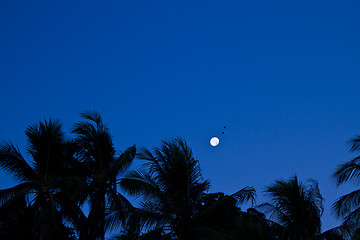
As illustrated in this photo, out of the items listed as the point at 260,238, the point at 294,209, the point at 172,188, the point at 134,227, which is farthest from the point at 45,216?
the point at 294,209

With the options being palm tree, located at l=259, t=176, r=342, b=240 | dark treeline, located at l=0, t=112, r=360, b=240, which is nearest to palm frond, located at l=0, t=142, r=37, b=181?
dark treeline, located at l=0, t=112, r=360, b=240

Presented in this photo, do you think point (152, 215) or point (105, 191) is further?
point (105, 191)

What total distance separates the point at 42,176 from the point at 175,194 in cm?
599

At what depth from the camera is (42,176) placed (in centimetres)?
1655

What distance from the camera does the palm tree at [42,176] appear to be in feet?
50.9

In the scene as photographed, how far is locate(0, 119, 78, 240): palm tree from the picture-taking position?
1552 cm

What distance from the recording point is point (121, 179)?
54.3 ft

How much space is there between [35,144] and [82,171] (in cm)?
237

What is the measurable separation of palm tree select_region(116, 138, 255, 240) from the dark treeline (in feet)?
0.12

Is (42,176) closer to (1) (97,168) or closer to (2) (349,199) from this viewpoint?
(1) (97,168)

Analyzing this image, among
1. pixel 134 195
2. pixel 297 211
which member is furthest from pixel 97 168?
pixel 297 211

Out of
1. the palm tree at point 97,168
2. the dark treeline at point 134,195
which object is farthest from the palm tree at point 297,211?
the palm tree at point 97,168

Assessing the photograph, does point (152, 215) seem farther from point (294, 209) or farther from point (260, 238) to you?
point (294, 209)

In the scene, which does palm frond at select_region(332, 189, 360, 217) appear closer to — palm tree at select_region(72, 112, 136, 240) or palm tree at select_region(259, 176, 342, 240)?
palm tree at select_region(259, 176, 342, 240)
